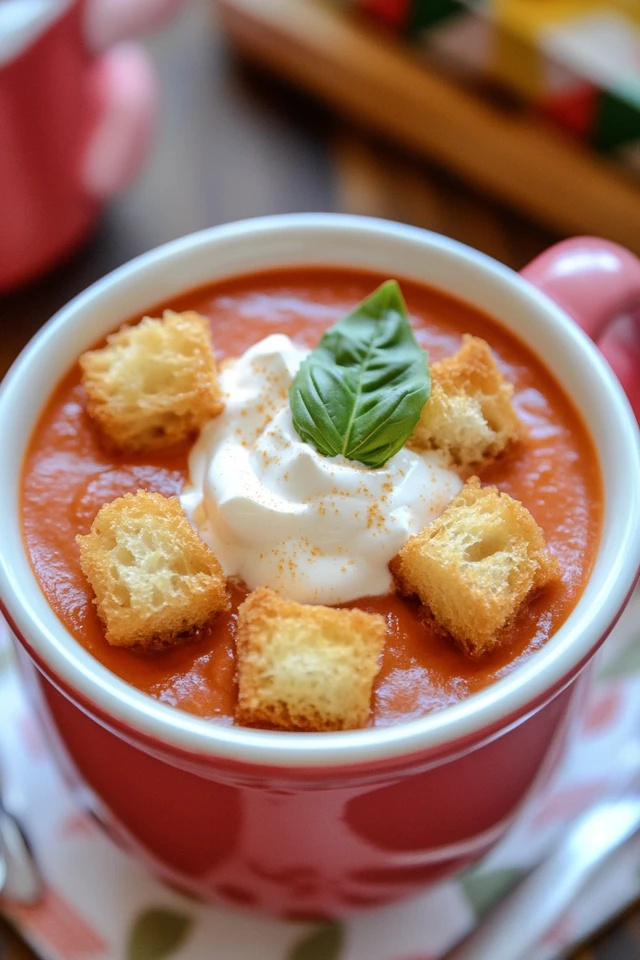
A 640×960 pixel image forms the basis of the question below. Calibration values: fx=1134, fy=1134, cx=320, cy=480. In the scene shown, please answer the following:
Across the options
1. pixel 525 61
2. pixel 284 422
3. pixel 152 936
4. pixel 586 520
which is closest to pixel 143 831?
pixel 152 936

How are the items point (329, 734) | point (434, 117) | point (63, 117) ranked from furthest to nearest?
point (434, 117)
point (63, 117)
point (329, 734)

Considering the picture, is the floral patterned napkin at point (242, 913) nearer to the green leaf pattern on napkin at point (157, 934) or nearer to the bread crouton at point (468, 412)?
the green leaf pattern on napkin at point (157, 934)

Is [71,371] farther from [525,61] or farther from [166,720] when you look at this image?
[525,61]

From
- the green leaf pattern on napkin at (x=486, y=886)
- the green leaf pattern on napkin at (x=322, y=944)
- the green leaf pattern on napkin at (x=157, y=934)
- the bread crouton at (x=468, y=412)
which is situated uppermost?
the bread crouton at (x=468, y=412)

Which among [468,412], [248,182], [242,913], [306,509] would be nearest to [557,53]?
[248,182]

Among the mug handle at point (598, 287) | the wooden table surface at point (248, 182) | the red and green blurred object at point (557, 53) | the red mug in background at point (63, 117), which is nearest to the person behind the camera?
the mug handle at point (598, 287)

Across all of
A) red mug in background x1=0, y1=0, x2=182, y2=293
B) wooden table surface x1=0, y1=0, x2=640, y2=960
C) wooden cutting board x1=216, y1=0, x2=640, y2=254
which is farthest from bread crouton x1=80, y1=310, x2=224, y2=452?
wooden cutting board x1=216, y1=0, x2=640, y2=254

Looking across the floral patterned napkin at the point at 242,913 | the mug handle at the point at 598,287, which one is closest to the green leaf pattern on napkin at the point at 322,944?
the floral patterned napkin at the point at 242,913

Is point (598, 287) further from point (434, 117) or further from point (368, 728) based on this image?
point (434, 117)
